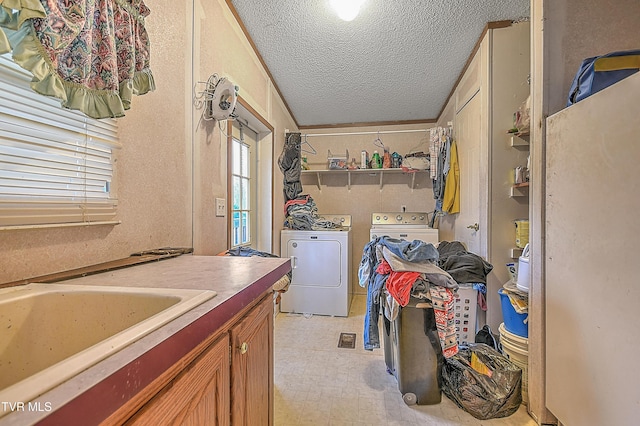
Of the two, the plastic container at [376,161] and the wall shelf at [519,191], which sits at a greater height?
the plastic container at [376,161]

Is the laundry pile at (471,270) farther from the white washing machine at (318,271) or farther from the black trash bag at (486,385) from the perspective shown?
the white washing machine at (318,271)

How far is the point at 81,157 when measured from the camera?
0.92 m

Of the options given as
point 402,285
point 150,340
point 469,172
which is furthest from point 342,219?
point 150,340

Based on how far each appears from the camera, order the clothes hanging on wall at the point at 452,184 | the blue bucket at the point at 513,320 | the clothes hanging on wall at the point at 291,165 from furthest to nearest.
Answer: the clothes hanging on wall at the point at 291,165 → the clothes hanging on wall at the point at 452,184 → the blue bucket at the point at 513,320

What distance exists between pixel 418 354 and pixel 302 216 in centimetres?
192

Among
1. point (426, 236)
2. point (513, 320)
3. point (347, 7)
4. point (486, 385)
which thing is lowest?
point (486, 385)

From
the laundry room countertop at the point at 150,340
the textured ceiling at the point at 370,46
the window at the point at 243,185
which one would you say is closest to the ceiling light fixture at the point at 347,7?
the textured ceiling at the point at 370,46

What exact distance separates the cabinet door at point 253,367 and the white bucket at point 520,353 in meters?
1.45

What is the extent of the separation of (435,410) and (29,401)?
6.11 ft

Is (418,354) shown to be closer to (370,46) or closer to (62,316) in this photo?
(62,316)

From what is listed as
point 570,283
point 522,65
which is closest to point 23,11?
point 570,283

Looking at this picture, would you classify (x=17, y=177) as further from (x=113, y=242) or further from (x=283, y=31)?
(x=283, y=31)

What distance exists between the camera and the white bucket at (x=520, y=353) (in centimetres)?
162

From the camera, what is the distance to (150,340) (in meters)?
0.44
